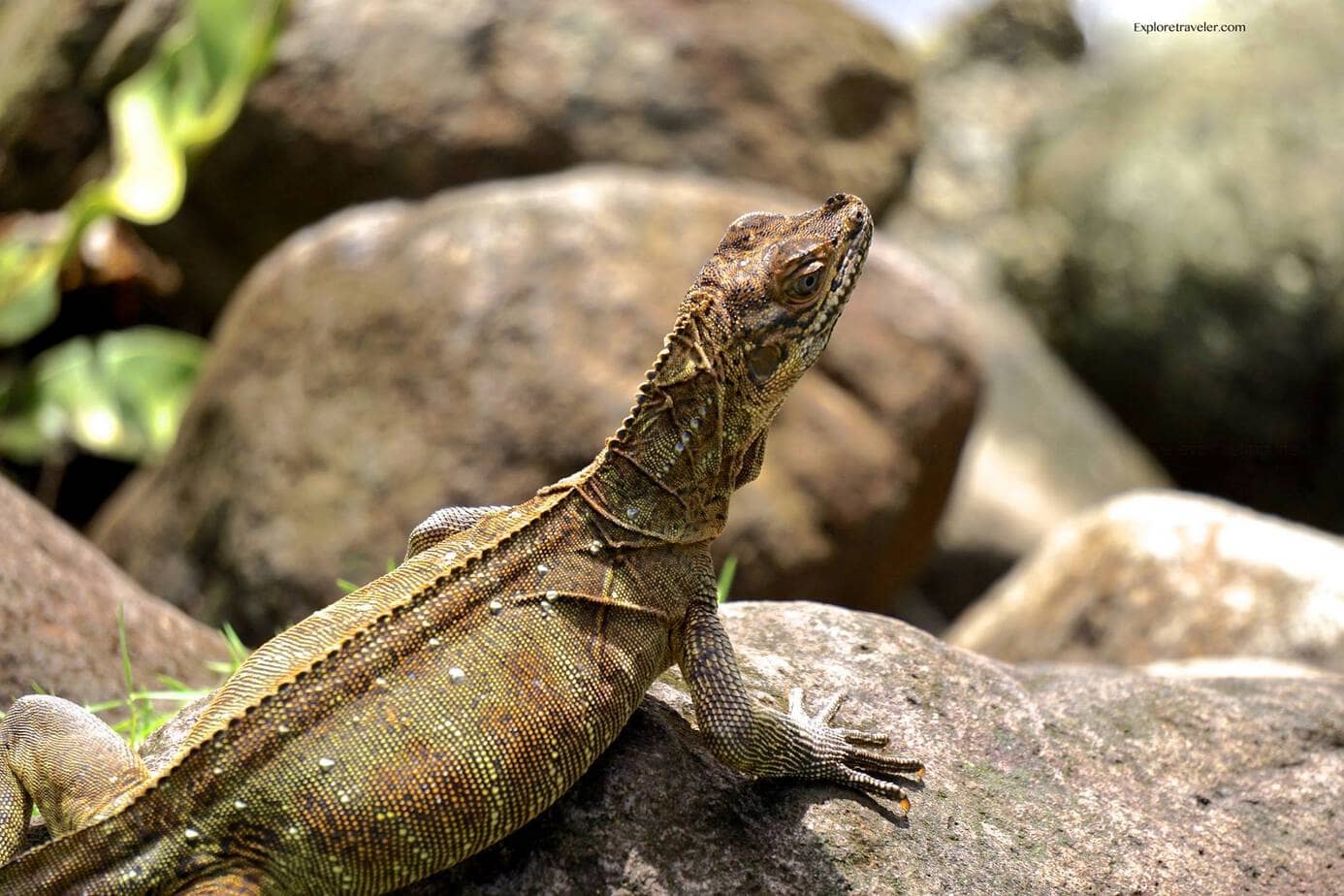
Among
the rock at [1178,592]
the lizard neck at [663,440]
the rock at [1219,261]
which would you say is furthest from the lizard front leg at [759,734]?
the rock at [1219,261]

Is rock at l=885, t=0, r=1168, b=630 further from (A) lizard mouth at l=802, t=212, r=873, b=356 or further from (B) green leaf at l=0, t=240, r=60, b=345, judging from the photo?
(B) green leaf at l=0, t=240, r=60, b=345

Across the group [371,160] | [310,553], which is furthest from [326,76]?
[310,553]

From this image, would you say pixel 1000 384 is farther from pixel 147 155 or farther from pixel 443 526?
pixel 443 526

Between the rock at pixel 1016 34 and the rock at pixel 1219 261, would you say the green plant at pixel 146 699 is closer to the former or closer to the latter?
the rock at pixel 1219 261

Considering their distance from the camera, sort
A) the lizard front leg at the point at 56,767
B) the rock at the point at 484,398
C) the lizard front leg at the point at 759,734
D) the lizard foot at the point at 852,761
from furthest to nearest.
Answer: the rock at the point at 484,398 → the lizard foot at the point at 852,761 → the lizard front leg at the point at 759,734 → the lizard front leg at the point at 56,767

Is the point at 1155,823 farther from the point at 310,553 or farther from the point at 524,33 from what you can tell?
the point at 524,33

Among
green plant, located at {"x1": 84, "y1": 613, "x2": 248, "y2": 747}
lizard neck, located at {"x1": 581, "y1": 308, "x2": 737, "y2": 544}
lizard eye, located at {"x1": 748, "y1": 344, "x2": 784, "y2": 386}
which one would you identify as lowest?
green plant, located at {"x1": 84, "y1": 613, "x2": 248, "y2": 747}

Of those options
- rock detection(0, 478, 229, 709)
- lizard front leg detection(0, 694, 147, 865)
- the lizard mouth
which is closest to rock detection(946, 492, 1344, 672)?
the lizard mouth
